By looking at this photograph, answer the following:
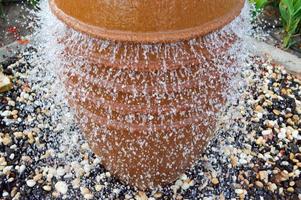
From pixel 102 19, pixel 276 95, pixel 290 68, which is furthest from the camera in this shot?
pixel 290 68

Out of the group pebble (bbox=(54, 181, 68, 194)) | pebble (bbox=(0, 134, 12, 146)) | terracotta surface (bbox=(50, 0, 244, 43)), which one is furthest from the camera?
pebble (bbox=(0, 134, 12, 146))

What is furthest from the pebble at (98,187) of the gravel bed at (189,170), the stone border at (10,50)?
the stone border at (10,50)

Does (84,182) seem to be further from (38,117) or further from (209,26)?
(209,26)

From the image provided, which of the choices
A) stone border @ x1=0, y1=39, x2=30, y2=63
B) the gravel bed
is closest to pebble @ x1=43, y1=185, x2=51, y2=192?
the gravel bed

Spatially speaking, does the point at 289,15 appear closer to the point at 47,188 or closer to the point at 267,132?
the point at 267,132

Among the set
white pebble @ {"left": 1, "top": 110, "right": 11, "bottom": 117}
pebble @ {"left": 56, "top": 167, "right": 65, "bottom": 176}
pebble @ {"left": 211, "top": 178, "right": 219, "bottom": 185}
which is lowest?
white pebble @ {"left": 1, "top": 110, "right": 11, "bottom": 117}

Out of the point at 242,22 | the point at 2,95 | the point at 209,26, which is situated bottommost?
the point at 2,95

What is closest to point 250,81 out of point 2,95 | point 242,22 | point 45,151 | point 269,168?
point 269,168

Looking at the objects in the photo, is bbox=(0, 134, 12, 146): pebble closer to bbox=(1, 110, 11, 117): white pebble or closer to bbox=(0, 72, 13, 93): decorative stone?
bbox=(1, 110, 11, 117): white pebble
